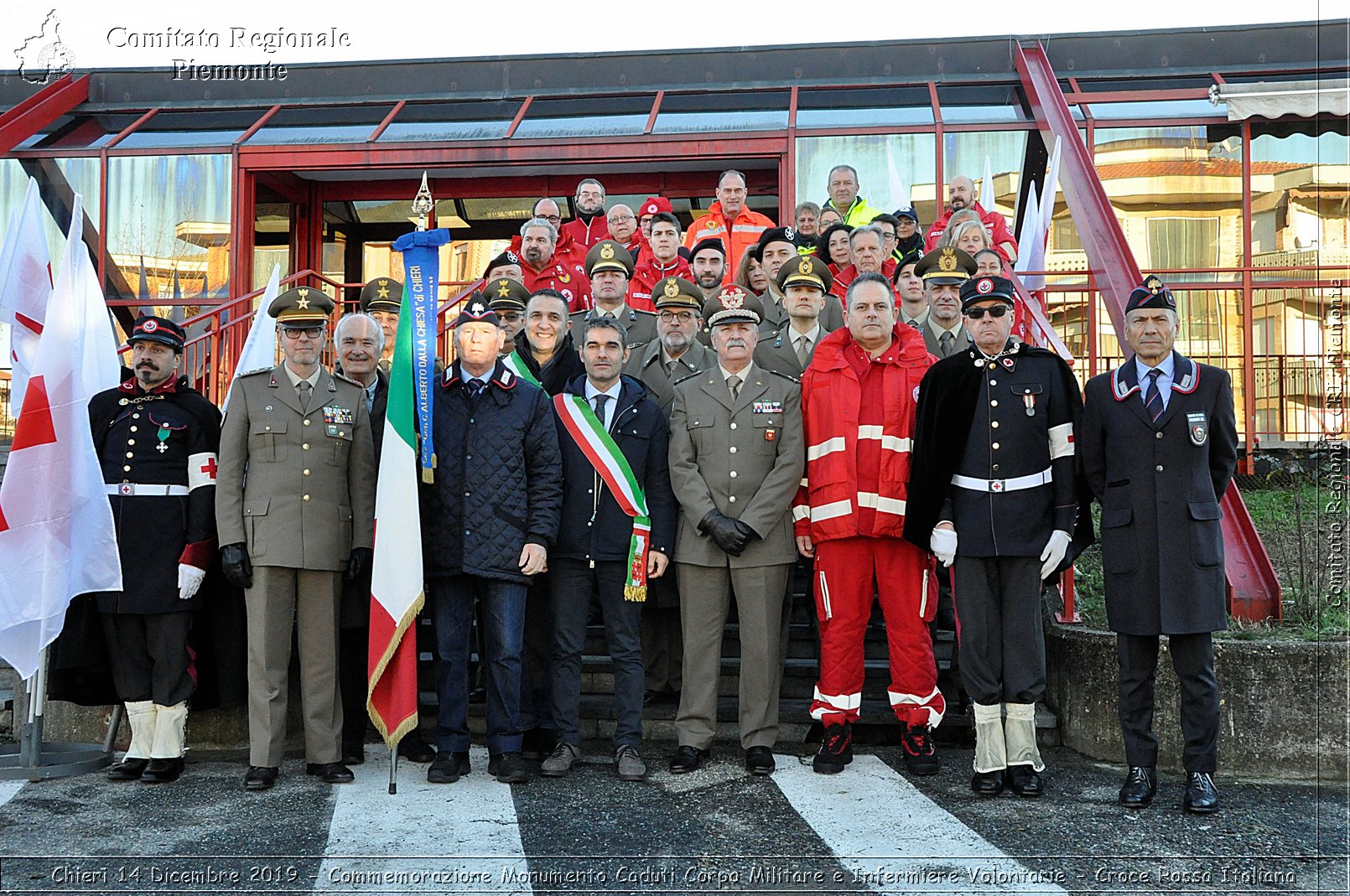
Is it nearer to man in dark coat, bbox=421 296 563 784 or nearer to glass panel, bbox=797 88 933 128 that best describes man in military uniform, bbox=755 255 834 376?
man in dark coat, bbox=421 296 563 784

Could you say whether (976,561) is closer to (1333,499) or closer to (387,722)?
(1333,499)

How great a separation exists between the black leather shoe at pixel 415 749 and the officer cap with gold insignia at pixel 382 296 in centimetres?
269

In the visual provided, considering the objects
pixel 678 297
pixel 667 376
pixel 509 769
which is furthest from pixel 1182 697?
pixel 678 297

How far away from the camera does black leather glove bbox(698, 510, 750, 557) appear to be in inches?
225

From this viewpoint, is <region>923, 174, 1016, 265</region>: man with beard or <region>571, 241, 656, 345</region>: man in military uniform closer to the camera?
<region>571, 241, 656, 345</region>: man in military uniform

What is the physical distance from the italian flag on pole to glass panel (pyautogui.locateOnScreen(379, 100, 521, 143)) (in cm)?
865

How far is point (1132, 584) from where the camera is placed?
203 inches

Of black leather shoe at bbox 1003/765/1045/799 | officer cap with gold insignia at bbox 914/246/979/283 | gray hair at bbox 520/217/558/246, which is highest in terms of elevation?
gray hair at bbox 520/217/558/246

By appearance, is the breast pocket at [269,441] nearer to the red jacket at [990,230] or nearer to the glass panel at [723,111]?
the red jacket at [990,230]

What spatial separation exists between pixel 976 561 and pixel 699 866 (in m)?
2.05

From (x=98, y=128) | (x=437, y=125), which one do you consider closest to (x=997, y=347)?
(x=437, y=125)

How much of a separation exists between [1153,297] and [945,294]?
1.82 meters

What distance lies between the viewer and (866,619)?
18.9ft

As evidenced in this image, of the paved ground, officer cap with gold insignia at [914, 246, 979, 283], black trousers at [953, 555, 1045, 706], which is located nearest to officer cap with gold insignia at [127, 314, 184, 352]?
the paved ground
